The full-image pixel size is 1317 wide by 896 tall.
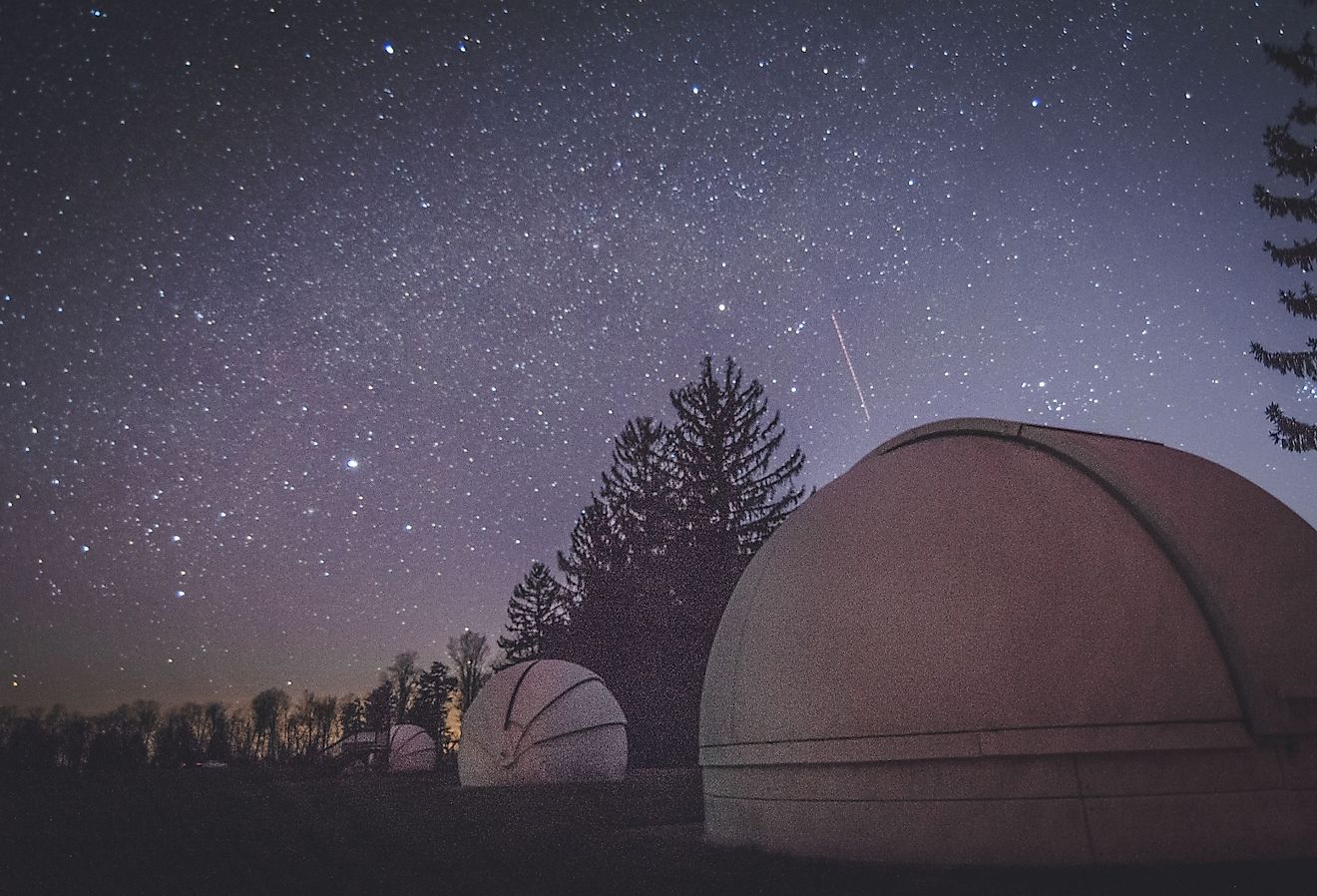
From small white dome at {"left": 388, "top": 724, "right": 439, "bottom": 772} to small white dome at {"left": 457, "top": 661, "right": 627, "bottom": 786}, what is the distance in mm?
18840

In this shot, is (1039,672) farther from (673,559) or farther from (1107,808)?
(673,559)

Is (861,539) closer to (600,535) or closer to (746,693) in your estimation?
(746,693)

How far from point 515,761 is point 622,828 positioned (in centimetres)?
1029

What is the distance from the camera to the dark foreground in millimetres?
4664

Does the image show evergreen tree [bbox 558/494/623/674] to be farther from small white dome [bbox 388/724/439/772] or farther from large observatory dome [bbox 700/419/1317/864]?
large observatory dome [bbox 700/419/1317/864]

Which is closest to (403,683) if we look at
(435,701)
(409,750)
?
(435,701)

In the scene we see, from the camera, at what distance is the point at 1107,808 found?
473 cm

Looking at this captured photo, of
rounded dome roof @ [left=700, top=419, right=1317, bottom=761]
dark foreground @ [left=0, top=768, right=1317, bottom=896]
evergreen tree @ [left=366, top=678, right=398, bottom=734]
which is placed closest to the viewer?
dark foreground @ [left=0, top=768, right=1317, bottom=896]

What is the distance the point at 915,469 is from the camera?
6633 mm

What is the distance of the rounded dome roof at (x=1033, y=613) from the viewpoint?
15.8 ft

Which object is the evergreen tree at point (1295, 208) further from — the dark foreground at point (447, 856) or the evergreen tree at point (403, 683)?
the evergreen tree at point (403, 683)

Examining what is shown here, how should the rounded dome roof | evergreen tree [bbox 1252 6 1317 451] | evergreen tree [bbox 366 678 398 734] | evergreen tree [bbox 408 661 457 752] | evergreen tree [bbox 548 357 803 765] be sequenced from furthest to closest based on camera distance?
evergreen tree [bbox 408 661 457 752] → evergreen tree [bbox 366 678 398 734] → evergreen tree [bbox 548 357 803 765] → evergreen tree [bbox 1252 6 1317 451] → the rounded dome roof

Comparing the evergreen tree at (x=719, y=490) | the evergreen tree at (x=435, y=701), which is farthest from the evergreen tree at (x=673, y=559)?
the evergreen tree at (x=435, y=701)

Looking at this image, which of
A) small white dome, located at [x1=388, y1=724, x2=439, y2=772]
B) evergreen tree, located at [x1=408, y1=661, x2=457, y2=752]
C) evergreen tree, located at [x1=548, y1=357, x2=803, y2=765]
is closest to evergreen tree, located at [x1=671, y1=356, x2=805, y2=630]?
evergreen tree, located at [x1=548, y1=357, x2=803, y2=765]
